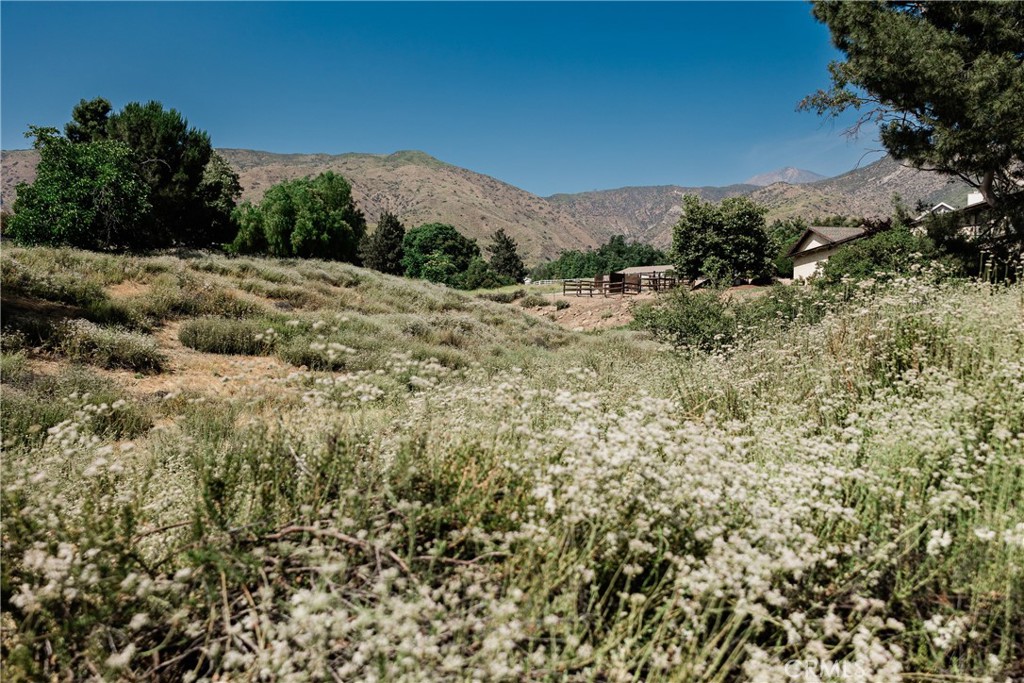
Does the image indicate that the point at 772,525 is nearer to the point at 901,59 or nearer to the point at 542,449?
the point at 542,449

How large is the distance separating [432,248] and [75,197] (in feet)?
176

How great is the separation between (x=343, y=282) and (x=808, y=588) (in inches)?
869

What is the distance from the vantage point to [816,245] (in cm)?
4047

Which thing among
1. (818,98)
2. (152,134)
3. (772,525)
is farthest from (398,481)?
(152,134)

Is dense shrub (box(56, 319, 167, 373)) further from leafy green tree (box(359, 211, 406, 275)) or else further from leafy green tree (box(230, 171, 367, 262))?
leafy green tree (box(359, 211, 406, 275))

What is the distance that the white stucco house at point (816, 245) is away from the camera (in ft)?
124

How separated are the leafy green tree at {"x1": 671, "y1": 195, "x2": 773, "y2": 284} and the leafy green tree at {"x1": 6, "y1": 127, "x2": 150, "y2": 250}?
36.7 meters

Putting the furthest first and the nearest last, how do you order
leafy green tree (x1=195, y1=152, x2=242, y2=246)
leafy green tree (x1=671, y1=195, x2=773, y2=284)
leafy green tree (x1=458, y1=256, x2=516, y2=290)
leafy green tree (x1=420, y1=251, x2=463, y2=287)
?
leafy green tree (x1=420, y1=251, x2=463, y2=287) < leafy green tree (x1=458, y1=256, x2=516, y2=290) < leafy green tree (x1=671, y1=195, x2=773, y2=284) < leafy green tree (x1=195, y1=152, x2=242, y2=246)

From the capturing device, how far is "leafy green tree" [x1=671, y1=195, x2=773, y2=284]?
40.8m

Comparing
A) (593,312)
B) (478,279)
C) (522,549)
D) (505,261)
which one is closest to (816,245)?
(593,312)

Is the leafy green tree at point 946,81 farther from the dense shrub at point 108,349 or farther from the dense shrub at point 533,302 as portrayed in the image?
the dense shrub at point 533,302

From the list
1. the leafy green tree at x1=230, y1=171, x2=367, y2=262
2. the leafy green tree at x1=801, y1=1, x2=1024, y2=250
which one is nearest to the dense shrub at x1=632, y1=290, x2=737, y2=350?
the leafy green tree at x1=801, y1=1, x2=1024, y2=250

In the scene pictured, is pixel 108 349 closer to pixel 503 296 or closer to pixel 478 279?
pixel 503 296

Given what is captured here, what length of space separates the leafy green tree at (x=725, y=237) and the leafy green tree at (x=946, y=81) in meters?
27.5
